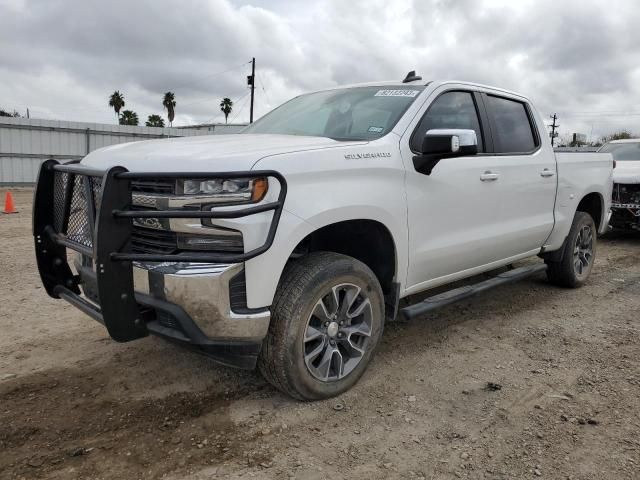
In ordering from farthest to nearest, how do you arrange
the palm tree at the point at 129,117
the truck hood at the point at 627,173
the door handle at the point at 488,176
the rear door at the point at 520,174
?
1. the palm tree at the point at 129,117
2. the truck hood at the point at 627,173
3. the rear door at the point at 520,174
4. the door handle at the point at 488,176

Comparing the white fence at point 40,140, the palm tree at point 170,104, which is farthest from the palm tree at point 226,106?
the white fence at point 40,140

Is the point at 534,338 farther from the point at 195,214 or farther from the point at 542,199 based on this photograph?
the point at 195,214

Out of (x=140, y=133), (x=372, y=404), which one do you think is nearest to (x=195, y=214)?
(x=372, y=404)

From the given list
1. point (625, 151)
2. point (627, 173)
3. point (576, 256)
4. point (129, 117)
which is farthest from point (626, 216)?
point (129, 117)

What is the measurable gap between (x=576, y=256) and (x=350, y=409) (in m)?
3.87

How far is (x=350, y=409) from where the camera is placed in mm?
3137

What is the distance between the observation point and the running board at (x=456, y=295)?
3646 mm

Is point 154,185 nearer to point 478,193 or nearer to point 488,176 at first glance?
point 478,193

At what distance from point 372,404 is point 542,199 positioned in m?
2.77

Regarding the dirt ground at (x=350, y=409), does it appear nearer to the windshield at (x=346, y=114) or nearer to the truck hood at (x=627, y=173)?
the windshield at (x=346, y=114)

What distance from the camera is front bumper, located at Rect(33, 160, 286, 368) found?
2.54m

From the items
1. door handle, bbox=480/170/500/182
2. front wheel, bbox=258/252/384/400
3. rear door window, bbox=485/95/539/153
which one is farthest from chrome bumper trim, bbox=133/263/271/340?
rear door window, bbox=485/95/539/153

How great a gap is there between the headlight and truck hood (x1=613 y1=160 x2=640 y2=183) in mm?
7972

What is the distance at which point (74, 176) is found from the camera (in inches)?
123
